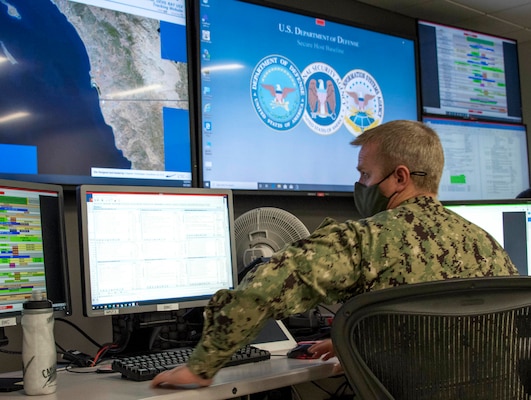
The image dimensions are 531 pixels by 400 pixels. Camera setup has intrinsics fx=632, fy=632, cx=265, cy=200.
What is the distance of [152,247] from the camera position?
6.21ft

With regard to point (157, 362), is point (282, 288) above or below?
above

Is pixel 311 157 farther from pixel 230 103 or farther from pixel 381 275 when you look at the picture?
pixel 381 275

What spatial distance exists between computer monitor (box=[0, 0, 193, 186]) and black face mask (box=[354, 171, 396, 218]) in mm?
919

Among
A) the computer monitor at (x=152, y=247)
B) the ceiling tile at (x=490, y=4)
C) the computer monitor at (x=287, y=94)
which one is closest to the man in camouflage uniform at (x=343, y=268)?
the computer monitor at (x=152, y=247)

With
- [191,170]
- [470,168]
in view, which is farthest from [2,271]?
[470,168]

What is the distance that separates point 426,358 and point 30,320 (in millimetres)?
834

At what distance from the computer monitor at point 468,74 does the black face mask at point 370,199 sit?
1838 millimetres

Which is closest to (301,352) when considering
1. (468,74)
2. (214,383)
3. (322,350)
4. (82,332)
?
(322,350)

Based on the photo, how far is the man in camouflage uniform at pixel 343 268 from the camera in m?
1.25

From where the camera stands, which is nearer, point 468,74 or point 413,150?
point 413,150

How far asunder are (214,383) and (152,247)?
1.97ft

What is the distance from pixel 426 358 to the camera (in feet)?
3.67

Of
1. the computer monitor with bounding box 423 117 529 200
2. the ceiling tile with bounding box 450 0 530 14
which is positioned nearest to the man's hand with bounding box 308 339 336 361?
the computer monitor with bounding box 423 117 529 200

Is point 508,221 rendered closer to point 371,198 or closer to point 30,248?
→ point 371,198
